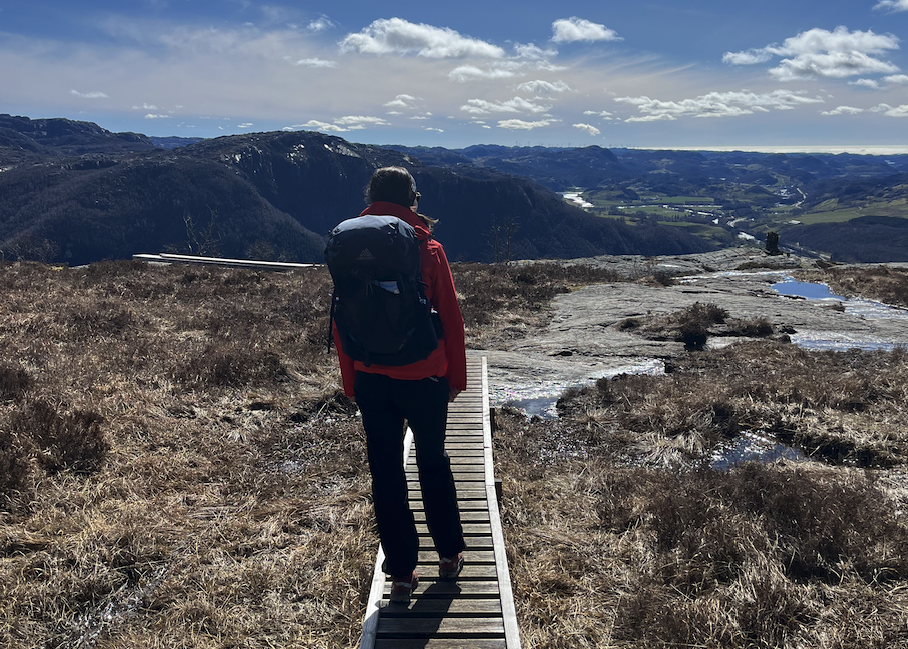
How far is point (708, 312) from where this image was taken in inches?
693

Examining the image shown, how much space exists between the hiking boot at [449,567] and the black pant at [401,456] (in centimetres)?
20

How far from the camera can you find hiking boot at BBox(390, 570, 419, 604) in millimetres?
4023

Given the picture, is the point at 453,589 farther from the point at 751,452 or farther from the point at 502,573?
the point at 751,452

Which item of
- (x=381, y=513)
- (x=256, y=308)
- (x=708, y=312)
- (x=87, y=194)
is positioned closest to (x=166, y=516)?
(x=381, y=513)

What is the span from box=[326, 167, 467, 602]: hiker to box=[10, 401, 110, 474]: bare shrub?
14.3ft

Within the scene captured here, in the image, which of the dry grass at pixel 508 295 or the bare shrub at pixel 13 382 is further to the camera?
the dry grass at pixel 508 295

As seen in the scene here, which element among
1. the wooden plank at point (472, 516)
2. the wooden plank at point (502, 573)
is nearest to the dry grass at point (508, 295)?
the wooden plank at point (502, 573)

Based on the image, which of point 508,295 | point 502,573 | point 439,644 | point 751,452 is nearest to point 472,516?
point 502,573

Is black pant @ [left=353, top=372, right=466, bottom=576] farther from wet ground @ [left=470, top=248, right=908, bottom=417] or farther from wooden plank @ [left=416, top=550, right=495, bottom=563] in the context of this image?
A: wet ground @ [left=470, top=248, right=908, bottom=417]

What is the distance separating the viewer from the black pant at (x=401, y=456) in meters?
3.52

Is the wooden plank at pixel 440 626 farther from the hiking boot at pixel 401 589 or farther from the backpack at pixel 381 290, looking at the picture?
the backpack at pixel 381 290

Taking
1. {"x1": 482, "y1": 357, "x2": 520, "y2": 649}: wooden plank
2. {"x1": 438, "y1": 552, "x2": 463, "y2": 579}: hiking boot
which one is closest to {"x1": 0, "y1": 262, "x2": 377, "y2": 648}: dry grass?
{"x1": 438, "y1": 552, "x2": 463, "y2": 579}: hiking boot

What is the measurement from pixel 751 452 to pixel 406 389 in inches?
267

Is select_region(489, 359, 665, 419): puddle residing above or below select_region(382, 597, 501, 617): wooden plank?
below
